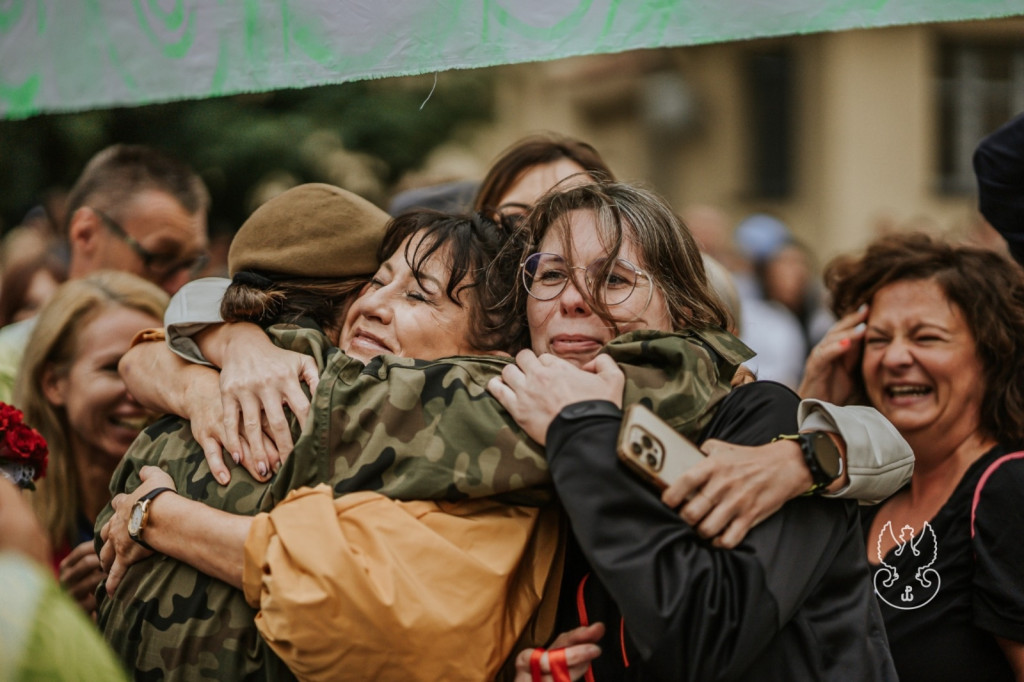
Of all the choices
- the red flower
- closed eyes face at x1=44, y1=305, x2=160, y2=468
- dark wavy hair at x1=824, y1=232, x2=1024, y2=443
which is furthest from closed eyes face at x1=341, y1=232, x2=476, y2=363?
dark wavy hair at x1=824, y1=232, x2=1024, y2=443

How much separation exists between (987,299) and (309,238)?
Answer: 1971 millimetres

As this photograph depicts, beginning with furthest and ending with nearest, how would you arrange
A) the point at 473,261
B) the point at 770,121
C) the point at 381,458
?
the point at 770,121 → the point at 473,261 → the point at 381,458

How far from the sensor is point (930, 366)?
3156mm

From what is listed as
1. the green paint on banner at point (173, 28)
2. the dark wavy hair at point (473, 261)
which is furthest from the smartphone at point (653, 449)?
the green paint on banner at point (173, 28)

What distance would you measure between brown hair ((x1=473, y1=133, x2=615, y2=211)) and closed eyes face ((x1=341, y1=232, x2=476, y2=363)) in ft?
3.21

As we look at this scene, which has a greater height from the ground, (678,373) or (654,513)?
(678,373)

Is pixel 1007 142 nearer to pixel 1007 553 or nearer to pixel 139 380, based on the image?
pixel 1007 553

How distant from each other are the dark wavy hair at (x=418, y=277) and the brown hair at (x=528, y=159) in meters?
0.79

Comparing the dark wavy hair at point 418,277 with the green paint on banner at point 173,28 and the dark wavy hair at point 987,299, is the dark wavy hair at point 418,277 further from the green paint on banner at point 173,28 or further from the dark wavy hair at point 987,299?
the dark wavy hair at point 987,299

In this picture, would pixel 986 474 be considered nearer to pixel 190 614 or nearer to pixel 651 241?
pixel 651 241

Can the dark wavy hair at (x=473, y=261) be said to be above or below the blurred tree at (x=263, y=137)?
above

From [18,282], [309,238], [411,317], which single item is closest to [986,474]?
[411,317]

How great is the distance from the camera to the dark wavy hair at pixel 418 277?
283 centimetres

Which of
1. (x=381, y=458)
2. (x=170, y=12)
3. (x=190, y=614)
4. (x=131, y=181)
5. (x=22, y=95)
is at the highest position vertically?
(x=170, y=12)
